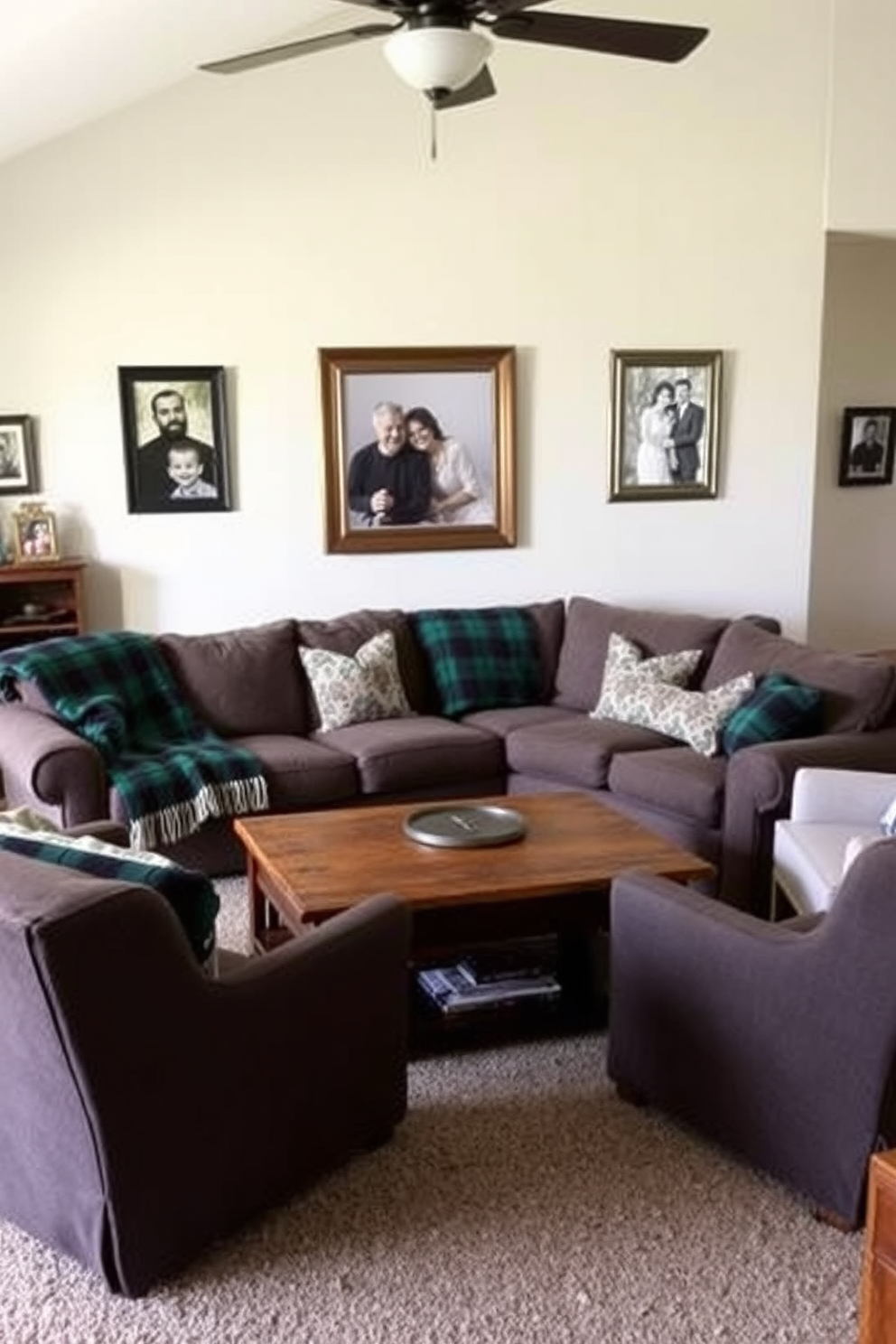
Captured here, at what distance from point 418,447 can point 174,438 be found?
1012 mm

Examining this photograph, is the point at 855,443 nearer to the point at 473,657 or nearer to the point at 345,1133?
the point at 473,657

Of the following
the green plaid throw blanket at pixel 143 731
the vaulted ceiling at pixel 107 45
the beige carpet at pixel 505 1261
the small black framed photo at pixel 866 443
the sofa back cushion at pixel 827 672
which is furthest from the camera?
the small black framed photo at pixel 866 443

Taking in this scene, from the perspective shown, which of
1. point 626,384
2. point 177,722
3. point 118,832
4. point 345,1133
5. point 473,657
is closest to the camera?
point 345,1133

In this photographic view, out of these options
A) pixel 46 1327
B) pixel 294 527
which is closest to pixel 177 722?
pixel 294 527

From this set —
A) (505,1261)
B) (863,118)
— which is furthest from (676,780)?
(863,118)

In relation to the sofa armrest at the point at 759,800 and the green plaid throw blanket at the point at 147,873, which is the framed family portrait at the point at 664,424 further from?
the green plaid throw blanket at the point at 147,873

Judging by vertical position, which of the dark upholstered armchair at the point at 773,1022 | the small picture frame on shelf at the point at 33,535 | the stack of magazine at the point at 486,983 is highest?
the small picture frame on shelf at the point at 33,535

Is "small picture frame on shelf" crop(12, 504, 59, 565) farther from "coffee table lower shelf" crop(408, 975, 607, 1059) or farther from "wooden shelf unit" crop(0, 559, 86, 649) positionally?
"coffee table lower shelf" crop(408, 975, 607, 1059)

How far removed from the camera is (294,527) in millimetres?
5047

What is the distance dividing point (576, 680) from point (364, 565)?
104cm

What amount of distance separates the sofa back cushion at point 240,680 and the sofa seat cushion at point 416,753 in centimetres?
20

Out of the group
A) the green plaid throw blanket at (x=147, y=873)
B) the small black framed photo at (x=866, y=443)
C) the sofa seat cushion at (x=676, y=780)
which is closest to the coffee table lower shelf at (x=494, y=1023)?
the sofa seat cushion at (x=676, y=780)

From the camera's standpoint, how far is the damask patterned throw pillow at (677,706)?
4.11 m

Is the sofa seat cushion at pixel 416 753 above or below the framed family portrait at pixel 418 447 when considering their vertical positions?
below
